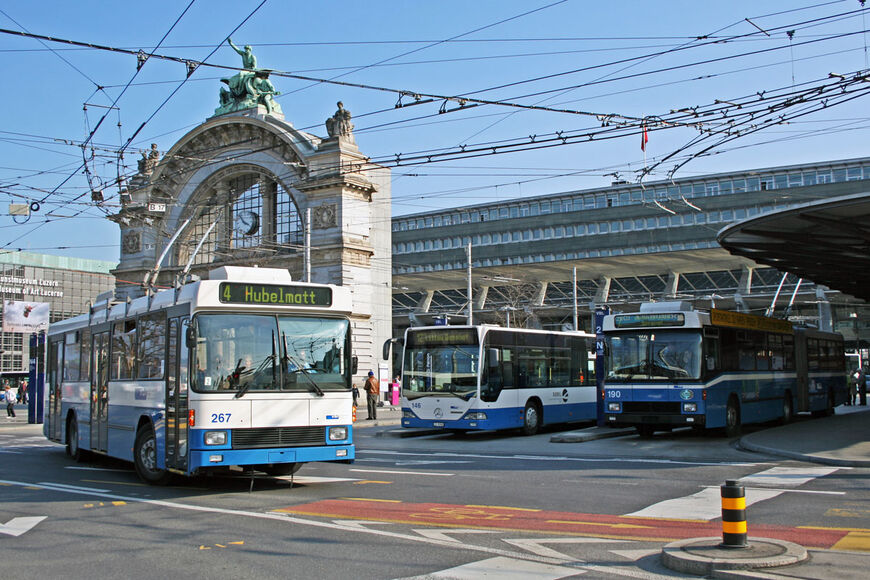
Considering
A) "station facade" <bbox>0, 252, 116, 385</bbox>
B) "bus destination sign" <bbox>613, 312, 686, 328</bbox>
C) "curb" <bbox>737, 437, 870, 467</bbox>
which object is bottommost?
"curb" <bbox>737, 437, 870, 467</bbox>

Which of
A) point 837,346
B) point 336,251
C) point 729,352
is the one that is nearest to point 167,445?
point 729,352

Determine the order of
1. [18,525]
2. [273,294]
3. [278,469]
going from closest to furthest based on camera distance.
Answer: [18,525], [273,294], [278,469]

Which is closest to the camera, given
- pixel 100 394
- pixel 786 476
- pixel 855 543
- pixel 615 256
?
pixel 855 543

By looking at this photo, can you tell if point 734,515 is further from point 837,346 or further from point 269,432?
point 837,346

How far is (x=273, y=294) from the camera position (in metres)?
11.9

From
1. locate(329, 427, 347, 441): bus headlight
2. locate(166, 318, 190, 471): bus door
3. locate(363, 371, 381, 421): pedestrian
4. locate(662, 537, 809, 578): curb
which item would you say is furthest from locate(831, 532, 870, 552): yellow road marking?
locate(363, 371, 381, 421): pedestrian

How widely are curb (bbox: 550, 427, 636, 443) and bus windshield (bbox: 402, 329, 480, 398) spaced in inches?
93.0

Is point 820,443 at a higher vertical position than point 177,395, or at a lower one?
lower

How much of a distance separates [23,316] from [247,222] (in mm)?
13617

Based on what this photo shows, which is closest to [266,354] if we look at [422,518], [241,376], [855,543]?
[241,376]

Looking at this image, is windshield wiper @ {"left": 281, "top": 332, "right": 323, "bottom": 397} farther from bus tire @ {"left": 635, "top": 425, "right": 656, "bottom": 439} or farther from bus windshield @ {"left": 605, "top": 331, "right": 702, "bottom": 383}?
bus tire @ {"left": 635, "top": 425, "right": 656, "bottom": 439}

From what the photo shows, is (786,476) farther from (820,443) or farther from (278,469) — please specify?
(278,469)

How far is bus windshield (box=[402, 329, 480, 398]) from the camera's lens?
69.8ft

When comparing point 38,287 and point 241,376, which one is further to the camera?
point 38,287
